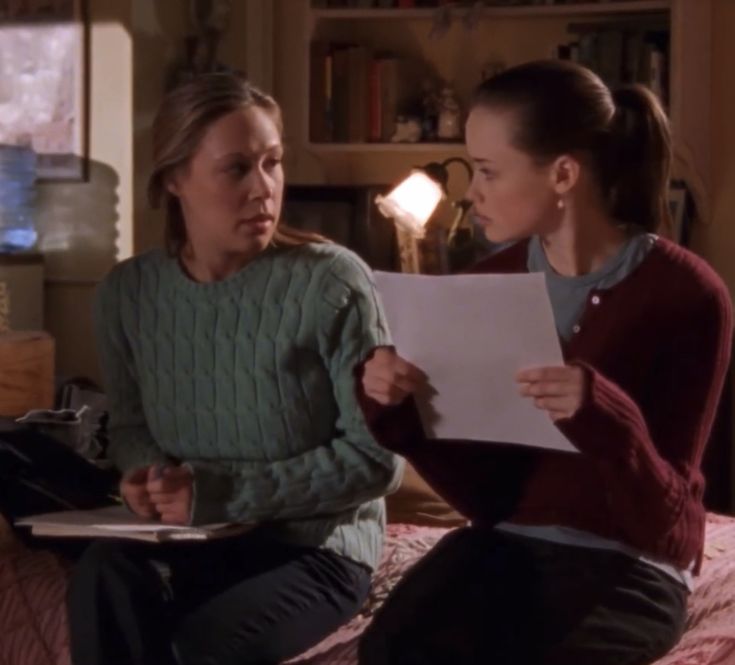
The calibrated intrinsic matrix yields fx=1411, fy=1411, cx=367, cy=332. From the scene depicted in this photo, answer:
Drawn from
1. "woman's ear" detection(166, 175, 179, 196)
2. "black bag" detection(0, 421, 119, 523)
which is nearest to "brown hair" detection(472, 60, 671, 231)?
"woman's ear" detection(166, 175, 179, 196)

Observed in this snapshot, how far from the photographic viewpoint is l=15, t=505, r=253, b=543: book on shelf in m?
1.61

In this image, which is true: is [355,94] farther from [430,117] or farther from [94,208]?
[94,208]

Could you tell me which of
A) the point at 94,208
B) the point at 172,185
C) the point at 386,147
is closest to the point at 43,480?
the point at 172,185

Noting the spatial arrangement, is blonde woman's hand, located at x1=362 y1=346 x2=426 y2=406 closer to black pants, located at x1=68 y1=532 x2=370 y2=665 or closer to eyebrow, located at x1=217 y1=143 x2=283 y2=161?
black pants, located at x1=68 y1=532 x2=370 y2=665

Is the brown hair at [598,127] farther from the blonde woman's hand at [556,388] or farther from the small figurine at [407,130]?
the small figurine at [407,130]

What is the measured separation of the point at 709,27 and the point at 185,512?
2.29 m

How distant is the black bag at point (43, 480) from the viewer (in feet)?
6.28

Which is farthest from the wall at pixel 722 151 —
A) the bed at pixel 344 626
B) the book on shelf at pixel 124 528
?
the book on shelf at pixel 124 528

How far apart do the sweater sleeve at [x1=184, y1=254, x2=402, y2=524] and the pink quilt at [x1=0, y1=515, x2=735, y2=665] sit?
177 millimetres

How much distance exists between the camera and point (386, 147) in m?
3.67

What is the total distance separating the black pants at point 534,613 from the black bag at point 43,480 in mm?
→ 586

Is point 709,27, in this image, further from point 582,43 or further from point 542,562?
point 542,562

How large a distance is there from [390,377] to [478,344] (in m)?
0.11

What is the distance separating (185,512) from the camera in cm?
168
